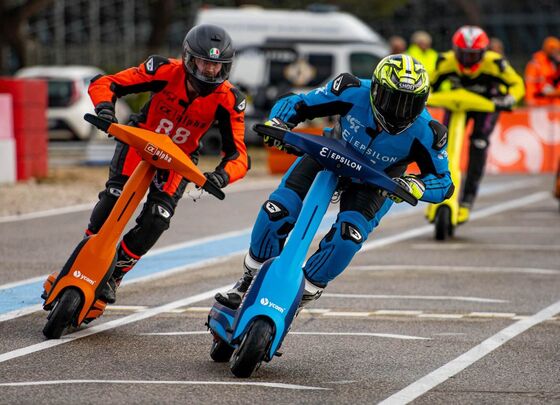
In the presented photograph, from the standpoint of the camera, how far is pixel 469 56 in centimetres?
1444

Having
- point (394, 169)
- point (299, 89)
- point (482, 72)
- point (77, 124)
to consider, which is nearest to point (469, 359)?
point (394, 169)

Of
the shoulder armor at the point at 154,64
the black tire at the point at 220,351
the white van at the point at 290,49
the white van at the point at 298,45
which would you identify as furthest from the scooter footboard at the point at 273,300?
the white van at the point at 298,45

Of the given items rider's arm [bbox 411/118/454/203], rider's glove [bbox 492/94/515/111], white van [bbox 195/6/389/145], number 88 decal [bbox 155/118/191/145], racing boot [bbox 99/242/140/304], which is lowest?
white van [bbox 195/6/389/145]

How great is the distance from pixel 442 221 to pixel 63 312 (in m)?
6.66

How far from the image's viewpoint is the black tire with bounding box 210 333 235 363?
24.6 ft

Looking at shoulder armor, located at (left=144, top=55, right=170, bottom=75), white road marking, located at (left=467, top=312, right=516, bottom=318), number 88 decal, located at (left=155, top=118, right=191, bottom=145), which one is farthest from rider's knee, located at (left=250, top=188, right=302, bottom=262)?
white road marking, located at (left=467, top=312, right=516, bottom=318)

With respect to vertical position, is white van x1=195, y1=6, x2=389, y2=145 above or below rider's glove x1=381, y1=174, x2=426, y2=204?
below

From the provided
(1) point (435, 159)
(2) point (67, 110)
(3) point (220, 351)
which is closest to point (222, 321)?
(3) point (220, 351)

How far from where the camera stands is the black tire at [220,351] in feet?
24.6

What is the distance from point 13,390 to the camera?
Result: 22.1 feet

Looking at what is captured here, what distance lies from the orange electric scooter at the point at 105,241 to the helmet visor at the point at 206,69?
63 cm

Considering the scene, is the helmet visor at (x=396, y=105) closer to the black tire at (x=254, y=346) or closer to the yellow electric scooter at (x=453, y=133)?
the black tire at (x=254, y=346)

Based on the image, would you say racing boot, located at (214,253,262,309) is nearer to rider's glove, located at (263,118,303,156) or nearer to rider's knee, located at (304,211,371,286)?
rider's knee, located at (304,211,371,286)

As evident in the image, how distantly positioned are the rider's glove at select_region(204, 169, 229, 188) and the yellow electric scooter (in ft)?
19.6
